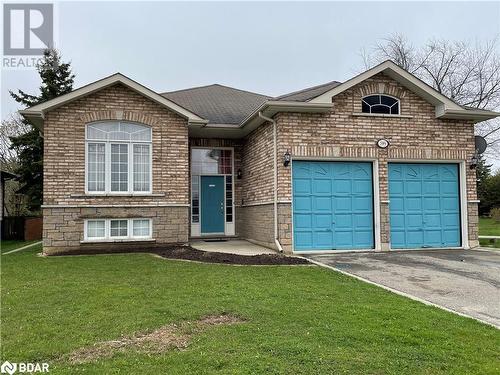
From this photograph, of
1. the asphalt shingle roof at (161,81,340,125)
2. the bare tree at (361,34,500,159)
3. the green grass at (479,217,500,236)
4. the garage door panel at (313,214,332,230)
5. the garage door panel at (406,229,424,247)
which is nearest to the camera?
the garage door panel at (313,214,332,230)

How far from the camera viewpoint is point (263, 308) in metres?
5.13

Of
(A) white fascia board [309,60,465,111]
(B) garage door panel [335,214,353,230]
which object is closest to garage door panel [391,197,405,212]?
(B) garage door panel [335,214,353,230]

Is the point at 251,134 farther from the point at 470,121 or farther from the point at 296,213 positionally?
the point at 470,121

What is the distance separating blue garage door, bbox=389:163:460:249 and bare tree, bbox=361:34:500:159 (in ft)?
64.4

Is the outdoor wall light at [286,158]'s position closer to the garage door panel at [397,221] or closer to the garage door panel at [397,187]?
the garage door panel at [397,187]

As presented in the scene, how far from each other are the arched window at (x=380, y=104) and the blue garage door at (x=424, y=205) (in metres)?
1.58

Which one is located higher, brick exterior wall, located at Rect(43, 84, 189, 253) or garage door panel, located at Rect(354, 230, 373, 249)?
brick exterior wall, located at Rect(43, 84, 189, 253)

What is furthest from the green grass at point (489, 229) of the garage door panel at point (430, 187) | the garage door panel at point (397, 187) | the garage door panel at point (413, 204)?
the garage door panel at point (397, 187)

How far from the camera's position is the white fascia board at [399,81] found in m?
10.8

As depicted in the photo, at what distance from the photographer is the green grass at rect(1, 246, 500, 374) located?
11.4ft

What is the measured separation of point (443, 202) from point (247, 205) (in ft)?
20.0

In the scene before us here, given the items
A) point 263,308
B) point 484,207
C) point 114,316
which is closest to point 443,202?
point 263,308

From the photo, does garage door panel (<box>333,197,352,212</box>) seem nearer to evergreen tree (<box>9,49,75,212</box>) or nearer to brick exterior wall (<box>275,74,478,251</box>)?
brick exterior wall (<box>275,74,478,251</box>)

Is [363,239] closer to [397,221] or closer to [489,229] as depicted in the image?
[397,221]
